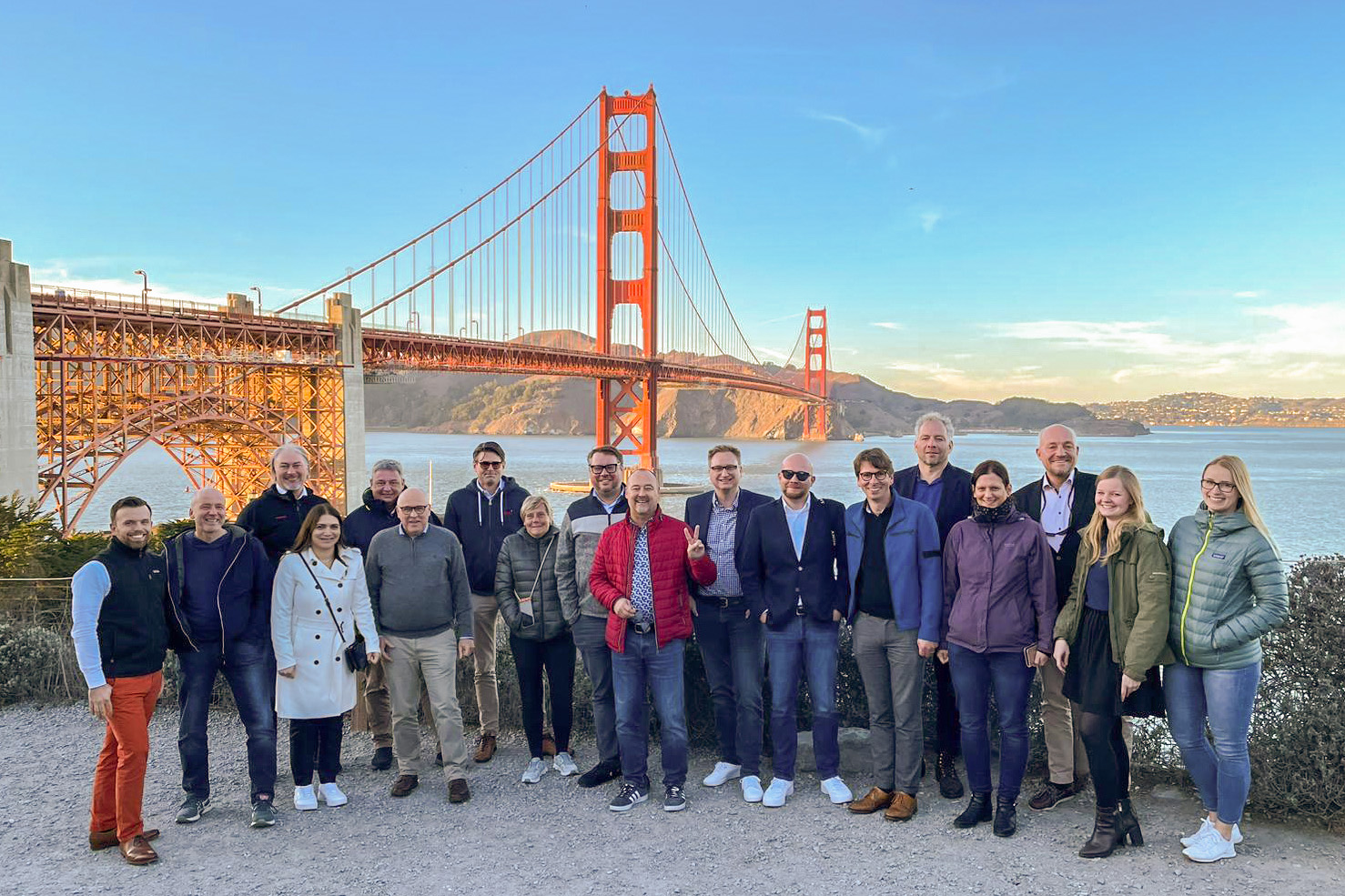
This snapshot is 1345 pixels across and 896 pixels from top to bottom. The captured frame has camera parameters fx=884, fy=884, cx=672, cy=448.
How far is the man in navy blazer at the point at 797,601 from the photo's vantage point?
3.96 metres

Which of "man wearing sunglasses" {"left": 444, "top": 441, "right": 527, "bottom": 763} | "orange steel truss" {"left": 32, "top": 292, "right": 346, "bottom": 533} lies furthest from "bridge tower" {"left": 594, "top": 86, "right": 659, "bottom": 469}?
"man wearing sunglasses" {"left": 444, "top": 441, "right": 527, "bottom": 763}

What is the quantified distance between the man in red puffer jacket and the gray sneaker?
1816 mm

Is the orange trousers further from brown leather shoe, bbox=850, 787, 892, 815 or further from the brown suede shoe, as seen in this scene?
brown leather shoe, bbox=850, 787, 892, 815

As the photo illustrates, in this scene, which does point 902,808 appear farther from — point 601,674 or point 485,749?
point 485,749

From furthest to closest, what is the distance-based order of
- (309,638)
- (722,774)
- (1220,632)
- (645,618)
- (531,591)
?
(531,591) < (722,774) < (645,618) < (309,638) < (1220,632)

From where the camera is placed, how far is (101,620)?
139 inches

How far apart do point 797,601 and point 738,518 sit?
→ 19.7 inches

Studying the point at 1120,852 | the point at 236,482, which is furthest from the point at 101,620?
the point at 236,482

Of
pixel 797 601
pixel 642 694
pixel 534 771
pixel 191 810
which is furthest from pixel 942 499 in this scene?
pixel 191 810

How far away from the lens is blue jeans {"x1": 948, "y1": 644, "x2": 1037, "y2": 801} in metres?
3.65

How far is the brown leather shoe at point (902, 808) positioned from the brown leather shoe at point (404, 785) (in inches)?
86.1

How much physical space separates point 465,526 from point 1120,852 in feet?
11.1

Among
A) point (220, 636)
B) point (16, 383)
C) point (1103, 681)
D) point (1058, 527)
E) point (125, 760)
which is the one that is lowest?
point (125, 760)

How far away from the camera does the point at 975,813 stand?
3760 millimetres
